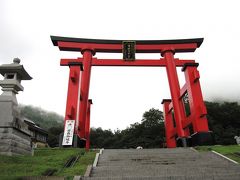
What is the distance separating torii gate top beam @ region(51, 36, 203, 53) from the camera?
618 inches

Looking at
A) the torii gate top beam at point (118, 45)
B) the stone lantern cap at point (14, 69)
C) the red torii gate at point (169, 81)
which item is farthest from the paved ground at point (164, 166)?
the torii gate top beam at point (118, 45)

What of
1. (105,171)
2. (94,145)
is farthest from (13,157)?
(94,145)

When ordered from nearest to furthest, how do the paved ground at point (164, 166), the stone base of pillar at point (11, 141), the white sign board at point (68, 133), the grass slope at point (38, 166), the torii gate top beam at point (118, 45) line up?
the paved ground at point (164, 166) → the grass slope at point (38, 166) → the stone base of pillar at point (11, 141) → the white sign board at point (68, 133) → the torii gate top beam at point (118, 45)

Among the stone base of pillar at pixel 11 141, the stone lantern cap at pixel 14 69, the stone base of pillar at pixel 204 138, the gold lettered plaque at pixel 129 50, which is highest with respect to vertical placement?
the gold lettered plaque at pixel 129 50

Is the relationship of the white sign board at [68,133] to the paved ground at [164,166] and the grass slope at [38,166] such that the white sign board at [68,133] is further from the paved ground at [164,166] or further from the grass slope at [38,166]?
the paved ground at [164,166]

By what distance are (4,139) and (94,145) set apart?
3721cm

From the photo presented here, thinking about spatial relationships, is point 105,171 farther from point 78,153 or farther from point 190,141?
point 190,141

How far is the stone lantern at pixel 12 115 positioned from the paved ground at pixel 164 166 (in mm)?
2848

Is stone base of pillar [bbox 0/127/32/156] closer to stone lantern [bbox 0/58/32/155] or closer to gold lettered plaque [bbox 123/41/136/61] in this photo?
stone lantern [bbox 0/58/32/155]

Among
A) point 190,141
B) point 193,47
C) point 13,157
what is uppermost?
point 193,47

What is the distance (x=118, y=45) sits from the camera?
16062 mm

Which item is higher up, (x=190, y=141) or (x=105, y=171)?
(x=190, y=141)

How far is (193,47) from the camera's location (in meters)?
16.3

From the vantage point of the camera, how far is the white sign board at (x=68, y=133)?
452 inches
